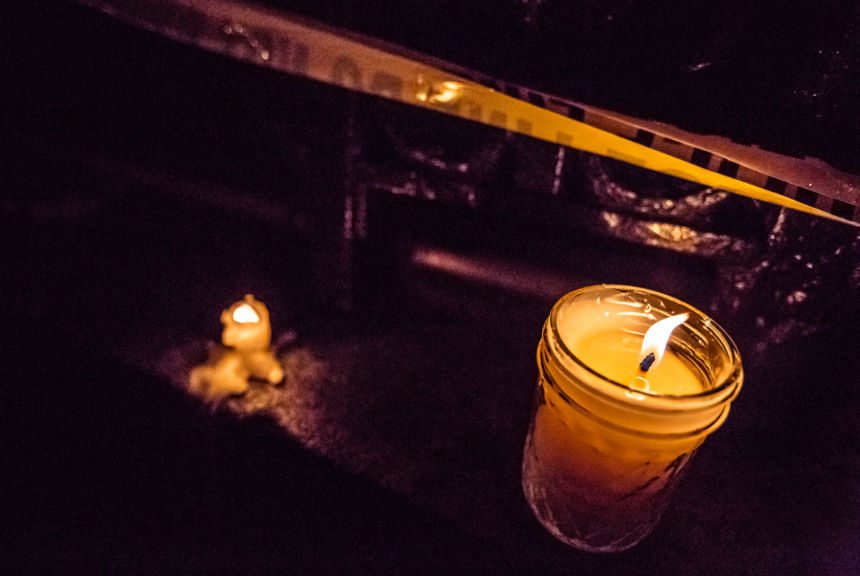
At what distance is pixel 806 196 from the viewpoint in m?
0.63

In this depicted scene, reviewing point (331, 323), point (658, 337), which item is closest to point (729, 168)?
point (658, 337)

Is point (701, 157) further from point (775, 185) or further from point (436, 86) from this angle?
point (436, 86)

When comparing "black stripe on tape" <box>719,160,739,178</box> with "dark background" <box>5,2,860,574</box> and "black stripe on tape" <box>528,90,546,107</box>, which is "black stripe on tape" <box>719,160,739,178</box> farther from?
"black stripe on tape" <box>528,90,546,107</box>

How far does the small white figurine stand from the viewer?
1.08m

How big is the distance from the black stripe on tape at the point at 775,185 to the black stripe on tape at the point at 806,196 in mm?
16

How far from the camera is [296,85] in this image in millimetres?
1113

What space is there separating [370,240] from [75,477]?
775 millimetres

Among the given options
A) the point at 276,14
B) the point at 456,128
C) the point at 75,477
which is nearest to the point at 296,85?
the point at 276,14

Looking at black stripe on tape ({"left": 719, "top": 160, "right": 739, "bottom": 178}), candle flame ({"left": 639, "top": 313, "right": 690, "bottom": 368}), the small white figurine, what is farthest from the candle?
the small white figurine

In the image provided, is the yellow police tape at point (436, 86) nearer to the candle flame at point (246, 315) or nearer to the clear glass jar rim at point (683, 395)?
the clear glass jar rim at point (683, 395)

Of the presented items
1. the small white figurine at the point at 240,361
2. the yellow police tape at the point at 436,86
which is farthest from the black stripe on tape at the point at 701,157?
the small white figurine at the point at 240,361

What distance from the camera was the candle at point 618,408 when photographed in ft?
2.18

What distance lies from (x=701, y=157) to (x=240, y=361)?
0.88 meters

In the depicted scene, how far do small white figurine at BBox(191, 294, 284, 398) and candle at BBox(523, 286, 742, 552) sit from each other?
55cm
